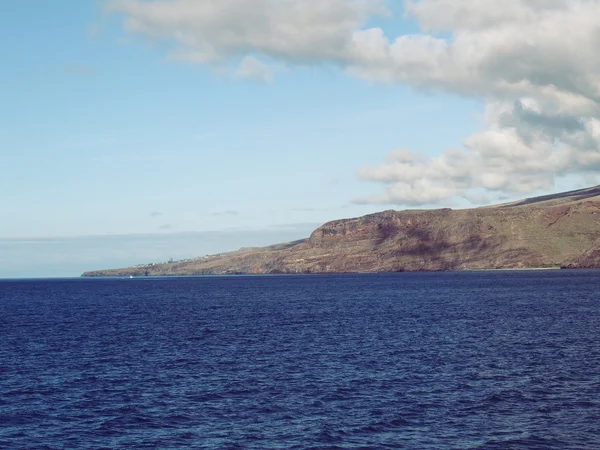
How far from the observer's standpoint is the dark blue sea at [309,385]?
37281mm

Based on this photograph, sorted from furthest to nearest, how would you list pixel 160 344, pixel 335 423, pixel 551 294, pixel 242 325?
pixel 551 294 < pixel 242 325 < pixel 160 344 < pixel 335 423

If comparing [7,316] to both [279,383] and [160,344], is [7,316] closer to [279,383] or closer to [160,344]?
[160,344]

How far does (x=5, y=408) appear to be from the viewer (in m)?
44.7

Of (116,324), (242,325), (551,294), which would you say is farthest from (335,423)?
(551,294)

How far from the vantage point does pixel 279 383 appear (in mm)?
51281

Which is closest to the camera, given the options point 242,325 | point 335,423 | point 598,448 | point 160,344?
point 598,448

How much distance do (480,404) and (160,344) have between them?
42.7m

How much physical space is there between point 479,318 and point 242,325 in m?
33.5

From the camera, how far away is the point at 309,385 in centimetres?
5003

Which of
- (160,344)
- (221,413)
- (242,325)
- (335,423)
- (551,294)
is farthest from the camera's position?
(551,294)

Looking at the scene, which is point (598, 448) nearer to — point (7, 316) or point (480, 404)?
point (480, 404)

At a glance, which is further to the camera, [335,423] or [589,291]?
[589,291]

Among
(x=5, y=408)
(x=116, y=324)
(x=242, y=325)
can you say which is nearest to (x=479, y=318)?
(x=242, y=325)

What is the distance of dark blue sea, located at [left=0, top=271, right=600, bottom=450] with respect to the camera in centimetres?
3728
